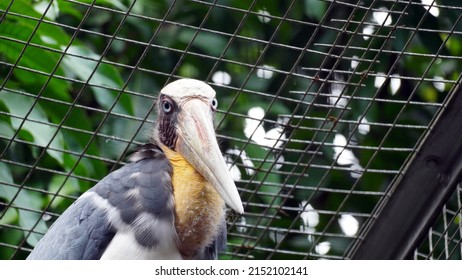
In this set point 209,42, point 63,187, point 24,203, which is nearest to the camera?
point 24,203

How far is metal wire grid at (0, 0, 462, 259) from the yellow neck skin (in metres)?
0.34

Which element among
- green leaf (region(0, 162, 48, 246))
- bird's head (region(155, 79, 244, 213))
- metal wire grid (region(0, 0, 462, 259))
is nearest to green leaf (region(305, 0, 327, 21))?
metal wire grid (region(0, 0, 462, 259))

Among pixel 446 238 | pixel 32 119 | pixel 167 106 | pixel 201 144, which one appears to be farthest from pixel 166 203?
pixel 446 238

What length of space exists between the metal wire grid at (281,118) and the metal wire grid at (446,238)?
0.23m

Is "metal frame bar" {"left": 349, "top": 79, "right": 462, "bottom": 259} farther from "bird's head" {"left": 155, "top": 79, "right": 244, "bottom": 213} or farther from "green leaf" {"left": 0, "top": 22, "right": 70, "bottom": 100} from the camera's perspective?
"green leaf" {"left": 0, "top": 22, "right": 70, "bottom": 100}

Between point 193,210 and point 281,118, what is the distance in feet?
3.25

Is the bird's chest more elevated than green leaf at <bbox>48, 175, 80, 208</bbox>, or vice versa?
green leaf at <bbox>48, 175, 80, 208</bbox>

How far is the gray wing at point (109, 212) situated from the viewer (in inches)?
119

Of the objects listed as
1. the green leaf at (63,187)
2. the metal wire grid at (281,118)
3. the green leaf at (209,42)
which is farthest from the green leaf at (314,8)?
the green leaf at (63,187)

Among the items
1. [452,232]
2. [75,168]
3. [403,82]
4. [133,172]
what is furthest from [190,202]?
[403,82]

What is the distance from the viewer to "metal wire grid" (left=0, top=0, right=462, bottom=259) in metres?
3.31

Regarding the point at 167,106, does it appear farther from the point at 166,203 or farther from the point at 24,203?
the point at 24,203

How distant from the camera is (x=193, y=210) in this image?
3096 millimetres

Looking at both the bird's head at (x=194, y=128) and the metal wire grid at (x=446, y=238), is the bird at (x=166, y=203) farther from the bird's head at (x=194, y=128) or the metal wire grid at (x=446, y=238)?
the metal wire grid at (x=446, y=238)
